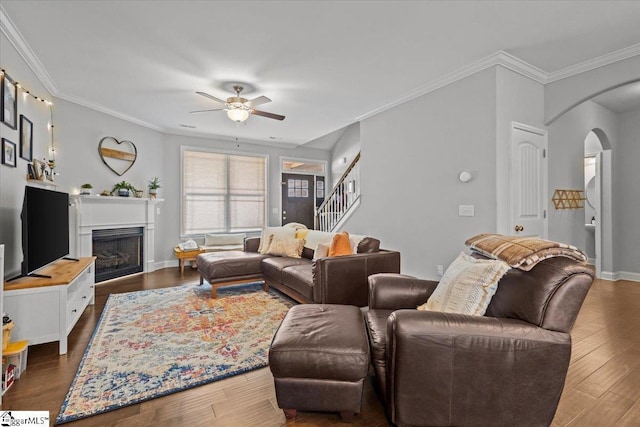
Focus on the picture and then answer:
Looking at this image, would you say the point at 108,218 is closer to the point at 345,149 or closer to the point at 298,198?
the point at 298,198

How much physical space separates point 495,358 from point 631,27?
3270mm

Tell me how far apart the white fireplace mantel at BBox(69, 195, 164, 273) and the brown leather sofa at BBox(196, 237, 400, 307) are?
1835mm

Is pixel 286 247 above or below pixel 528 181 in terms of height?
below

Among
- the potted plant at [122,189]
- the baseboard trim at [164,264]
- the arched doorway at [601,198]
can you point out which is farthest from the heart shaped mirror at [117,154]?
the arched doorway at [601,198]

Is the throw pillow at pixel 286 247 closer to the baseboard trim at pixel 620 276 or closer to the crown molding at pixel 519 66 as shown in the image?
the crown molding at pixel 519 66

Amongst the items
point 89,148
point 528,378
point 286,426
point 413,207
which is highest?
point 89,148

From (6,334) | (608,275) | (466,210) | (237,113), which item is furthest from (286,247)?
(608,275)

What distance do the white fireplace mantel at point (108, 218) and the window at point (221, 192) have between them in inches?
31.3

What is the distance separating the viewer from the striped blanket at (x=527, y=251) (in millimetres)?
1584

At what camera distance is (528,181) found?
3.58 m

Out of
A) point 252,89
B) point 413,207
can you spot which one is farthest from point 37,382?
point 413,207

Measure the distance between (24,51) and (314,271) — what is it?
11.9 ft

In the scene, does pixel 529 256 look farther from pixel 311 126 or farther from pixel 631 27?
pixel 311 126

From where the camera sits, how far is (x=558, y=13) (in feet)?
8.31
